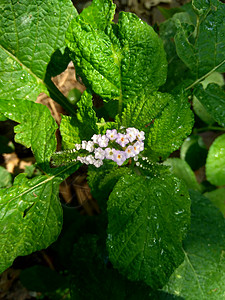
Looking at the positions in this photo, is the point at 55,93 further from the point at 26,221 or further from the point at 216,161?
the point at 216,161

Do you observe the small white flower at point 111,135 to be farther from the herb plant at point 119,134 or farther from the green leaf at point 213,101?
the green leaf at point 213,101

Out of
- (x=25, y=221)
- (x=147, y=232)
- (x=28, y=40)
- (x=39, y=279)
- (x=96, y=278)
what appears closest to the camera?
(x=147, y=232)

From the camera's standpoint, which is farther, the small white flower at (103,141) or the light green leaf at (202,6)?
the light green leaf at (202,6)

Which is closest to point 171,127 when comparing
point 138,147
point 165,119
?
point 165,119

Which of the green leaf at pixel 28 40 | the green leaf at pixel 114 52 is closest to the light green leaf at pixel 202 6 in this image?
the green leaf at pixel 114 52

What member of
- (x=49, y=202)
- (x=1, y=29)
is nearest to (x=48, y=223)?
(x=49, y=202)
